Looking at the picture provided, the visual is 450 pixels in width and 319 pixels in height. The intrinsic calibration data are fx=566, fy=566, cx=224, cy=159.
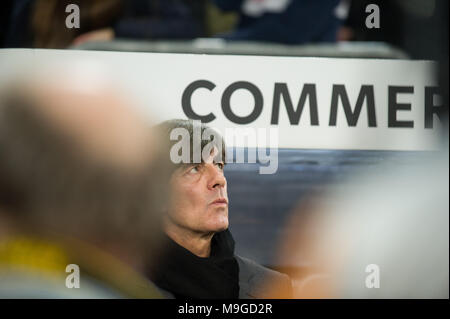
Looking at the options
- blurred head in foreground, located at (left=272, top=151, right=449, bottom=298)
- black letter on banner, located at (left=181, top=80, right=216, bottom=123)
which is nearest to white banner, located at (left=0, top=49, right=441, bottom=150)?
black letter on banner, located at (left=181, top=80, right=216, bottom=123)

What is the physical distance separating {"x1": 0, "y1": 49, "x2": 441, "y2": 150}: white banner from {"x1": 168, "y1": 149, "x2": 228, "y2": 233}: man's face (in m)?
0.19

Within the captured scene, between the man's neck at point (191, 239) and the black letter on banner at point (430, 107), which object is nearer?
the man's neck at point (191, 239)

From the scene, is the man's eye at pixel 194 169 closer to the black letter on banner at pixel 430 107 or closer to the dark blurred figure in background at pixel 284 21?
the dark blurred figure in background at pixel 284 21

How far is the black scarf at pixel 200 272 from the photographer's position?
2.04 metres

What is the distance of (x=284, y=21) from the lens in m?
2.10

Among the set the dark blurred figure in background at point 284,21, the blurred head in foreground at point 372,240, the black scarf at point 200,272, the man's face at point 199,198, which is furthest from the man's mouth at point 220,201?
the dark blurred figure in background at point 284,21

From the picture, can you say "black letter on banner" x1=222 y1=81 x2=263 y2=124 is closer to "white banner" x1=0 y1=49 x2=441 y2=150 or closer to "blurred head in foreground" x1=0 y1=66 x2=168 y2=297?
"white banner" x1=0 y1=49 x2=441 y2=150

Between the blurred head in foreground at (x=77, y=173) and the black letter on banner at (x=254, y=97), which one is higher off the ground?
the black letter on banner at (x=254, y=97)

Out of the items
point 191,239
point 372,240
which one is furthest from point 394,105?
point 191,239

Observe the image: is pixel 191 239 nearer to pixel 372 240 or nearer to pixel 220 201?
pixel 220 201

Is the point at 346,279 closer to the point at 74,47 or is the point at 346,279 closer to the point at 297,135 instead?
the point at 297,135

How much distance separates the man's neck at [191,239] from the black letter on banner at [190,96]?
1.31ft

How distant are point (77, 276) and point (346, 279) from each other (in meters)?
0.98

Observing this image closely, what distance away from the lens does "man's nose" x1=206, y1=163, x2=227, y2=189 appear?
2.05m
